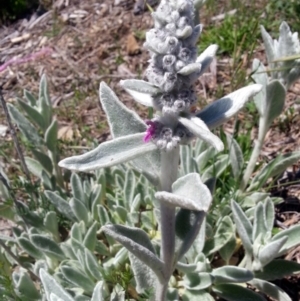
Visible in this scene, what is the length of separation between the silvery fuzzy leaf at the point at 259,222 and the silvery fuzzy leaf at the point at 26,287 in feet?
3.98

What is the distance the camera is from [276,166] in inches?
119

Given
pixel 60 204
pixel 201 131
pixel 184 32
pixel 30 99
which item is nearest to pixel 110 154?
pixel 201 131

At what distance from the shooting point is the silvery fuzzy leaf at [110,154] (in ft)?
5.83

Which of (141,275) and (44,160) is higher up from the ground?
(44,160)

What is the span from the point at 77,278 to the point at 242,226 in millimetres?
934

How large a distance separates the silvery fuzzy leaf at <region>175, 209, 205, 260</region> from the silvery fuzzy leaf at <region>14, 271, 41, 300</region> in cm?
94

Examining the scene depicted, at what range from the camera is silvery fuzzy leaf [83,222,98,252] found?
2.81 meters

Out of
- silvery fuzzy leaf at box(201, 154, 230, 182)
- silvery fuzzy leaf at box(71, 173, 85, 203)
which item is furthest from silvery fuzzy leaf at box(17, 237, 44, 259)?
silvery fuzzy leaf at box(201, 154, 230, 182)

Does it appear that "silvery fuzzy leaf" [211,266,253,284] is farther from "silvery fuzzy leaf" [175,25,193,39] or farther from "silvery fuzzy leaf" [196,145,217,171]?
"silvery fuzzy leaf" [175,25,193,39]

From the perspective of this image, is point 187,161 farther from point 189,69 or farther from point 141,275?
point 189,69

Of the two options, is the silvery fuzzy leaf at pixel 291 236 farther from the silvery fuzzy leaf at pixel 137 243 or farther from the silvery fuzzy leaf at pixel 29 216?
the silvery fuzzy leaf at pixel 29 216

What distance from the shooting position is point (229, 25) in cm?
446

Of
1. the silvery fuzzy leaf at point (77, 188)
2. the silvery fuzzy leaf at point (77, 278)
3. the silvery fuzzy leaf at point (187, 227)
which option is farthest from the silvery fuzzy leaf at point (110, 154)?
the silvery fuzzy leaf at point (77, 188)

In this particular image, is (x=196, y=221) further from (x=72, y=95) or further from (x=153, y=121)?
(x=72, y=95)
